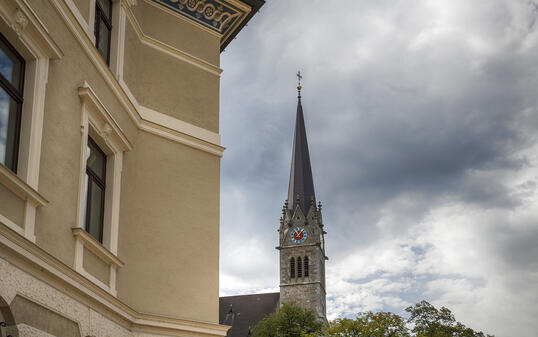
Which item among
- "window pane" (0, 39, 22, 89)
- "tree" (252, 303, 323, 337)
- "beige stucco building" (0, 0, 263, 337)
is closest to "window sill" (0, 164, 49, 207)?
"beige stucco building" (0, 0, 263, 337)

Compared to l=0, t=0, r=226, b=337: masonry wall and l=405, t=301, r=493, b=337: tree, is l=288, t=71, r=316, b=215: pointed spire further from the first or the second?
l=0, t=0, r=226, b=337: masonry wall

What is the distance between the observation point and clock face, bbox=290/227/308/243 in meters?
80.7

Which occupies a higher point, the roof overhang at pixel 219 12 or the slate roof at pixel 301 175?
the slate roof at pixel 301 175

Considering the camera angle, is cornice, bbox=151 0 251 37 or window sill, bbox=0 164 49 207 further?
cornice, bbox=151 0 251 37

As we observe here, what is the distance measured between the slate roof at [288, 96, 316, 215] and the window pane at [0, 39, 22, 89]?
249 feet

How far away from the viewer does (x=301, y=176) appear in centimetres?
8444

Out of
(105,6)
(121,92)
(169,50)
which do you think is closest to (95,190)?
(121,92)

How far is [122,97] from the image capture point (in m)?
9.97

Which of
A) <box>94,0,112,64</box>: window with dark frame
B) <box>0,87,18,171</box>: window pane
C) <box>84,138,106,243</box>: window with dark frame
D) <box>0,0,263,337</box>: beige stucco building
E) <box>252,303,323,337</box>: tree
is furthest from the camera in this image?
<box>252,303,323,337</box>: tree

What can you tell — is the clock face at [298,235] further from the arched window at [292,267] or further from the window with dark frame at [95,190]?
the window with dark frame at [95,190]

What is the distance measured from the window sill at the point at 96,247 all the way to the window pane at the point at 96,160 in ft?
3.80

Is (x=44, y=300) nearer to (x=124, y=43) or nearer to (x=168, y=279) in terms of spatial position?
(x=168, y=279)

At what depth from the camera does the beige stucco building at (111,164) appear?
6844 mm

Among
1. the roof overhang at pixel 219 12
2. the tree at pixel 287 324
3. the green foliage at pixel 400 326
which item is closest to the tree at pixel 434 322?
the green foliage at pixel 400 326
